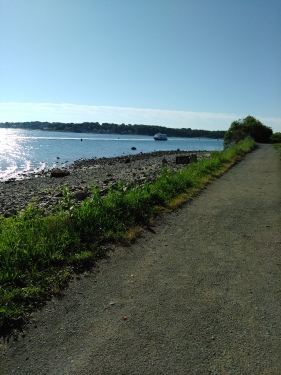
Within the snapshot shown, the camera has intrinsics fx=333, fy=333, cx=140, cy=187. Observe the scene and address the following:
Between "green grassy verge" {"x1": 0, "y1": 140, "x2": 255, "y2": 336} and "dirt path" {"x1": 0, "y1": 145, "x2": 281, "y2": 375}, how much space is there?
0.29 m

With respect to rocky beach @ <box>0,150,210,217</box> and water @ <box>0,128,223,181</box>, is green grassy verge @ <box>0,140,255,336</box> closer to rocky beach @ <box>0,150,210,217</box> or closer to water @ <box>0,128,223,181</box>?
rocky beach @ <box>0,150,210,217</box>

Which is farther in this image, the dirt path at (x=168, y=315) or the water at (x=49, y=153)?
the water at (x=49, y=153)

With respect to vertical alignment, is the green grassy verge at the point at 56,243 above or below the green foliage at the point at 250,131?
below

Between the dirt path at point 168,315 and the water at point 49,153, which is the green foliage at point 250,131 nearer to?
the water at point 49,153

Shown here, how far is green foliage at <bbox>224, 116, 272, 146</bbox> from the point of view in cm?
5009

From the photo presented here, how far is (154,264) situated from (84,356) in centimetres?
233

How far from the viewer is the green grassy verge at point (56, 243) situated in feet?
13.8

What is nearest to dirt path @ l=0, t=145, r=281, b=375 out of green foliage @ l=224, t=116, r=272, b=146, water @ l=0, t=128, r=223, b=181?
water @ l=0, t=128, r=223, b=181

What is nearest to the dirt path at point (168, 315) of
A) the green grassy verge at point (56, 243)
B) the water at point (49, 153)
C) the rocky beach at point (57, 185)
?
the green grassy verge at point (56, 243)

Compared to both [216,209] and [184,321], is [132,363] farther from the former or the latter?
[216,209]

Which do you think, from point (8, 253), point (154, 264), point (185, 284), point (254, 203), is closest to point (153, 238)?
point (154, 264)

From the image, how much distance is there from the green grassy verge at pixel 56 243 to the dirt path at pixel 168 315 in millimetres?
291

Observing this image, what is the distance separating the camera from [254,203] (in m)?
9.66

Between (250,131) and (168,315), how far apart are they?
4971 cm
